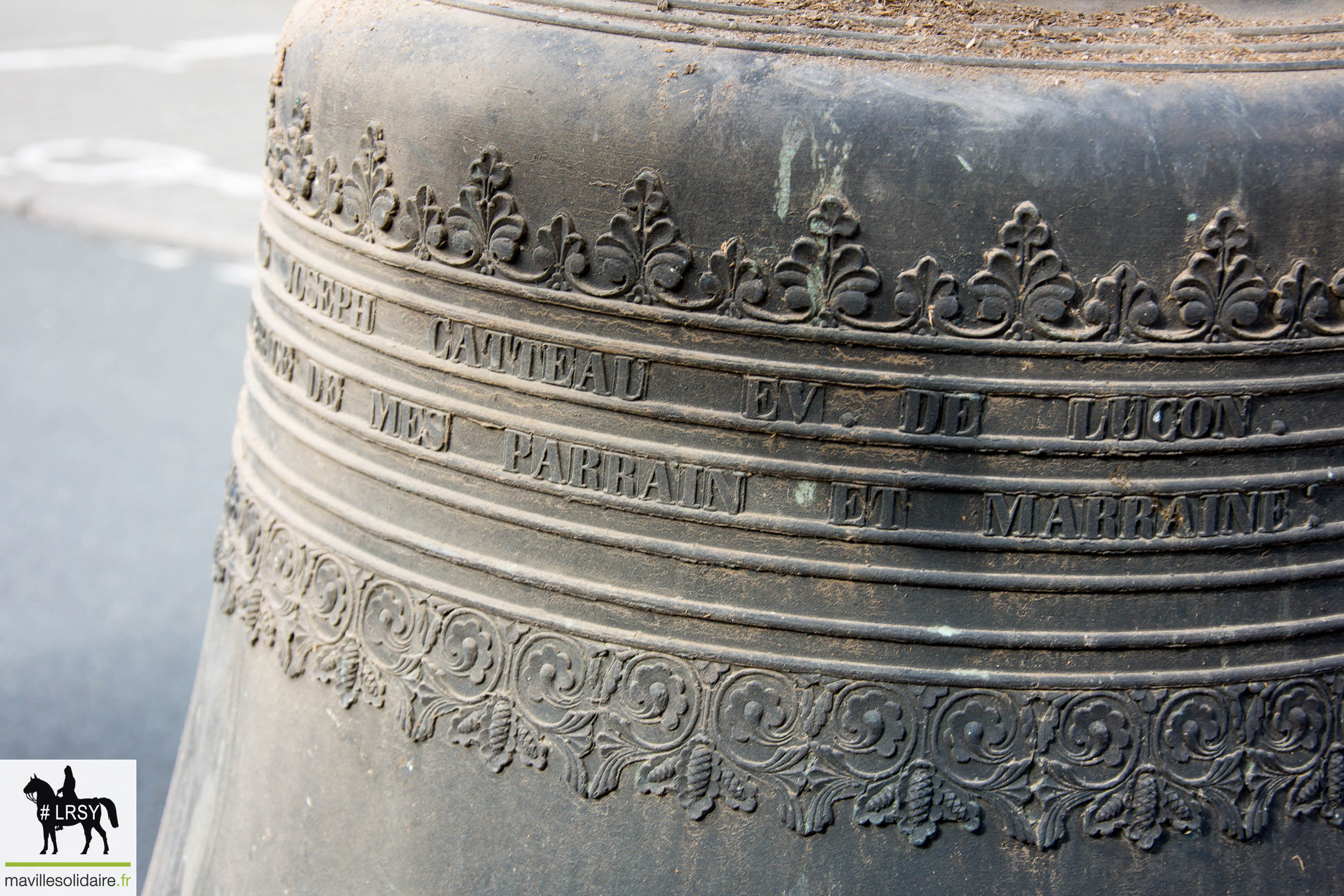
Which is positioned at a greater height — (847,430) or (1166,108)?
(1166,108)

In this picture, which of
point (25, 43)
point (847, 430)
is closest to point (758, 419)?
point (847, 430)

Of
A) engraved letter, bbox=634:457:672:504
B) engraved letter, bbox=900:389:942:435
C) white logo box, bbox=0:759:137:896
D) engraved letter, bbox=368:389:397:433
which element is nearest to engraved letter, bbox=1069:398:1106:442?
engraved letter, bbox=900:389:942:435

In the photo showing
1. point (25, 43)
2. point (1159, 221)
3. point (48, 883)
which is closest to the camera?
point (1159, 221)

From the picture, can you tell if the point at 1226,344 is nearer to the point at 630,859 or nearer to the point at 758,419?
the point at 758,419

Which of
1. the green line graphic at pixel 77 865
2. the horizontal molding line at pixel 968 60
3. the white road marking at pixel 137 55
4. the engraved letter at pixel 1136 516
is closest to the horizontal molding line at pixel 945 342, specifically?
the engraved letter at pixel 1136 516

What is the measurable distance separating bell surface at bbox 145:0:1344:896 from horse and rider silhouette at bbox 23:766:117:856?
0.79 m

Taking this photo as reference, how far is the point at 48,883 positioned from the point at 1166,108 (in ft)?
5.50

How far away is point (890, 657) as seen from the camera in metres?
1.16

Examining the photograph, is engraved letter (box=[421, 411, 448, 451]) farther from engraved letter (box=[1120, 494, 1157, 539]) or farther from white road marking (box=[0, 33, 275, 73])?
white road marking (box=[0, 33, 275, 73])

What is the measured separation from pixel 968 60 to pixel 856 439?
1.05 ft

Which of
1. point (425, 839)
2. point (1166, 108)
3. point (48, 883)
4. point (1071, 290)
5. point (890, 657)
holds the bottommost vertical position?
point (48, 883)

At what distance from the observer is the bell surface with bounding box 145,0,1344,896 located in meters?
1.09

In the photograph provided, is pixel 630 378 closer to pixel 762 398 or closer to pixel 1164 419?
pixel 762 398

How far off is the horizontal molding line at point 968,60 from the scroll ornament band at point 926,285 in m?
0.12
